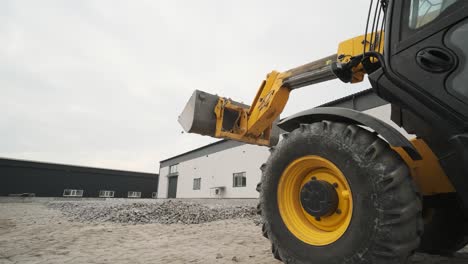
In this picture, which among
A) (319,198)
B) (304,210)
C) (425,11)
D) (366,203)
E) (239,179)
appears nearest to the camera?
(366,203)

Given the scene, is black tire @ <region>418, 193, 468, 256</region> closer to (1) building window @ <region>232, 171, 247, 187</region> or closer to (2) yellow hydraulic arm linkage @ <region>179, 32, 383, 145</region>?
(2) yellow hydraulic arm linkage @ <region>179, 32, 383, 145</region>

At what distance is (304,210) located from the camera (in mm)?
2596

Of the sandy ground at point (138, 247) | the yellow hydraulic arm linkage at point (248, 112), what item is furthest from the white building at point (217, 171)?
the sandy ground at point (138, 247)

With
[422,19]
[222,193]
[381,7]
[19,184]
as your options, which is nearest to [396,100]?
[422,19]

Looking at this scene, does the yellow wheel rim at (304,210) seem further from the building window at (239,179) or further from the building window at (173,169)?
the building window at (173,169)

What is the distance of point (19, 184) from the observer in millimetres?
30500

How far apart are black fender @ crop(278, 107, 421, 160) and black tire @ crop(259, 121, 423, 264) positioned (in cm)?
7

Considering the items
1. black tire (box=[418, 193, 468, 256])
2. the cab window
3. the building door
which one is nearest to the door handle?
the cab window

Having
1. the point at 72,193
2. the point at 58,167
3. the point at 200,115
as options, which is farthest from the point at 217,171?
the point at 58,167

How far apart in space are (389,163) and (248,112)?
159 inches

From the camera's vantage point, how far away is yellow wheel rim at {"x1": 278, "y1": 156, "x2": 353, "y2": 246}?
2.32 meters

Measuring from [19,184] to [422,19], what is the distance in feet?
125

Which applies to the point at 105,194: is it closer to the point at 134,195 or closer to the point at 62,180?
the point at 134,195

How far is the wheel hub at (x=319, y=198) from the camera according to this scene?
7.69ft
